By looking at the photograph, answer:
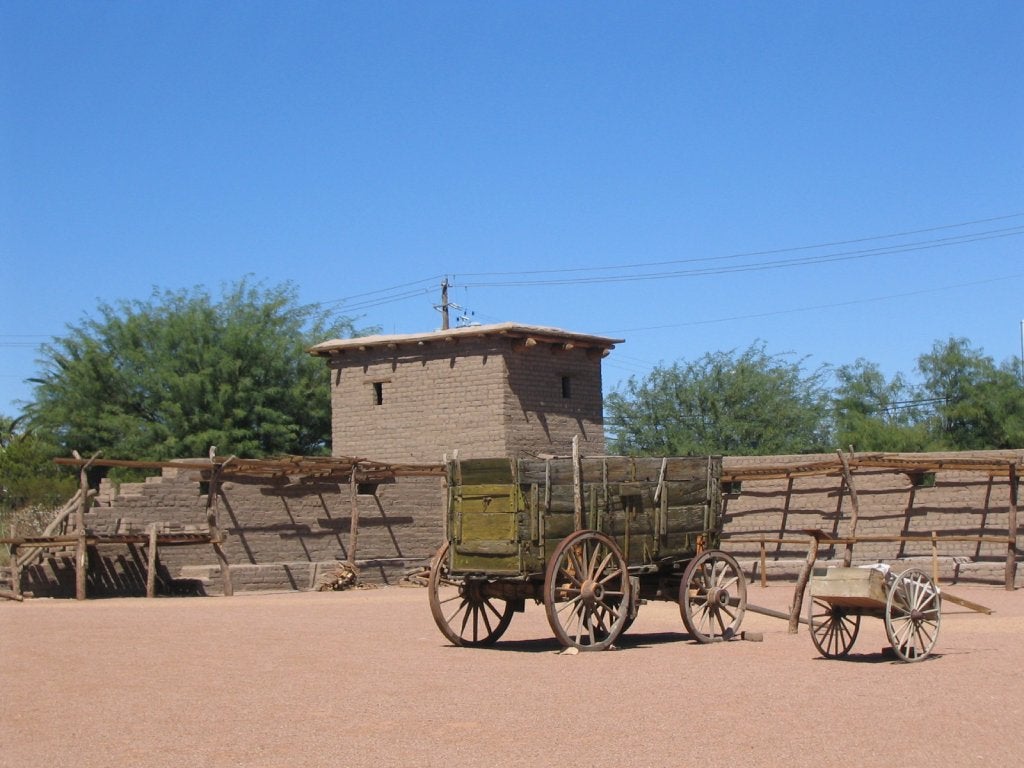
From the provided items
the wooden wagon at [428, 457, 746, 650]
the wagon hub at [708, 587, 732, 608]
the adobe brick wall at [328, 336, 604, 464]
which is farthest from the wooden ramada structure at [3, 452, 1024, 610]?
the wooden wagon at [428, 457, 746, 650]

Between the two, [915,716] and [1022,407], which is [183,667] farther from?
[1022,407]

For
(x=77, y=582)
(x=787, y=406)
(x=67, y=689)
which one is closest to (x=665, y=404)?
(x=787, y=406)

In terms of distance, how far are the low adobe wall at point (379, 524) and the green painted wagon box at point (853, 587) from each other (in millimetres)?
10724

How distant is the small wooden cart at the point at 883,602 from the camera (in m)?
11.8

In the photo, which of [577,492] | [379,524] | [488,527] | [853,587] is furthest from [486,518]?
[379,524]

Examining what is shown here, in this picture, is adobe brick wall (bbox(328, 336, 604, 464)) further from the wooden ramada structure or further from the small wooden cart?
the small wooden cart

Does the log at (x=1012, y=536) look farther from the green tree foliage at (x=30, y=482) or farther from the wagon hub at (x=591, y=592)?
the green tree foliage at (x=30, y=482)

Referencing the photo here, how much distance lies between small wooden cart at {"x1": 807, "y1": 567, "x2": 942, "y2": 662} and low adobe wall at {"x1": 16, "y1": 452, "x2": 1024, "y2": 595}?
10294mm

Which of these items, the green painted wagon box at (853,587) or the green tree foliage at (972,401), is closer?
the green painted wagon box at (853,587)

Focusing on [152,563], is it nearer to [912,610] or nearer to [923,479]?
[923,479]

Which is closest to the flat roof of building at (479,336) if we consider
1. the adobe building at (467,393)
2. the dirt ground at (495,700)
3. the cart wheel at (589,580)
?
the adobe building at (467,393)

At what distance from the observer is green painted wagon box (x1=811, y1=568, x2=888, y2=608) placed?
11805 mm

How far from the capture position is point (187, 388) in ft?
127

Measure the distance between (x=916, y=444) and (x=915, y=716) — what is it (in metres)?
37.1
